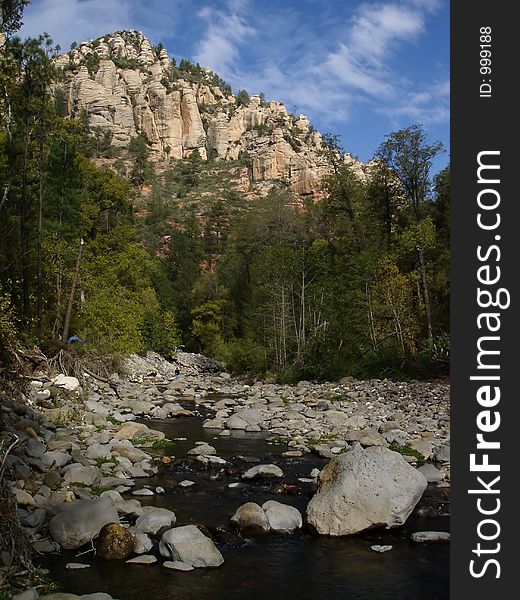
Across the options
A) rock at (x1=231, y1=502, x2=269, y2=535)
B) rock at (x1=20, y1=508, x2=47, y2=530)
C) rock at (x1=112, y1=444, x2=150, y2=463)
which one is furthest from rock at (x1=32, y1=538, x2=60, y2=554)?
rock at (x1=112, y1=444, x2=150, y2=463)

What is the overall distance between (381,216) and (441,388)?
52.2 feet

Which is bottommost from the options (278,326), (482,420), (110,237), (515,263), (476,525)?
(476,525)

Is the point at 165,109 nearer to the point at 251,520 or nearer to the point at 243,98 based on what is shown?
the point at 243,98

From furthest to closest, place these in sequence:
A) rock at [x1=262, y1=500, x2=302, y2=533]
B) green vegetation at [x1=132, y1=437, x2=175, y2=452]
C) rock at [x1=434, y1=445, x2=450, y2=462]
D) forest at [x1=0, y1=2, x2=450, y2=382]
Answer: forest at [x1=0, y1=2, x2=450, y2=382] → green vegetation at [x1=132, y1=437, x2=175, y2=452] → rock at [x1=434, y1=445, x2=450, y2=462] → rock at [x1=262, y1=500, x2=302, y2=533]

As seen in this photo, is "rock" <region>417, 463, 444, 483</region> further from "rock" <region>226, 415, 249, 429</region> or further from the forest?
the forest

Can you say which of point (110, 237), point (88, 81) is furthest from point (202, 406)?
point (88, 81)

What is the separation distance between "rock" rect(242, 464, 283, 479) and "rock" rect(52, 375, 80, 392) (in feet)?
26.8

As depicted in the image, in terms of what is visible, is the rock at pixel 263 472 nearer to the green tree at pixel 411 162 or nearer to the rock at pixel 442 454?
the rock at pixel 442 454

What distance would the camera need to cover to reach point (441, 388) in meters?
19.6

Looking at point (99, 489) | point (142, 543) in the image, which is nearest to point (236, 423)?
point (99, 489)

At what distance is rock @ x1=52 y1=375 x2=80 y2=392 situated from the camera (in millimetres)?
16625

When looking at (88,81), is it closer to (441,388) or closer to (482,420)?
(441,388)

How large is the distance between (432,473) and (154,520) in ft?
16.0

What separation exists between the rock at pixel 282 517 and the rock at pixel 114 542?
6.16 ft
